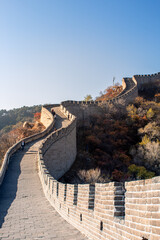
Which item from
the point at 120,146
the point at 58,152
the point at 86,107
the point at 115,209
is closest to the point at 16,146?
the point at 58,152

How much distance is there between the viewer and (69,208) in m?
7.37

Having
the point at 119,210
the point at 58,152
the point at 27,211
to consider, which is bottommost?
the point at 27,211

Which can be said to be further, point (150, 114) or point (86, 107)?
point (150, 114)

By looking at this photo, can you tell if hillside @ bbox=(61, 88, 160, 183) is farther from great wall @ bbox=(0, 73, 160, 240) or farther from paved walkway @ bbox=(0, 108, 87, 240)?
great wall @ bbox=(0, 73, 160, 240)

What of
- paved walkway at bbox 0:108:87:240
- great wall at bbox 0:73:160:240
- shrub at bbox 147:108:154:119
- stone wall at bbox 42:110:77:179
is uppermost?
shrub at bbox 147:108:154:119

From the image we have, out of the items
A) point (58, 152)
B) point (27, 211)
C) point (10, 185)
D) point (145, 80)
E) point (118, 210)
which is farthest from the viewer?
point (145, 80)

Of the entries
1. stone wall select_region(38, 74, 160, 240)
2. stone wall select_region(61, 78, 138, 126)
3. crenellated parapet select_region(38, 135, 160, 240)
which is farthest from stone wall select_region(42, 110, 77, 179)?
crenellated parapet select_region(38, 135, 160, 240)

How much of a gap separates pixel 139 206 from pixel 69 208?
4.09m

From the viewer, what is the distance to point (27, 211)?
9047 mm

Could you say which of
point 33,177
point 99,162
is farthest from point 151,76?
point 33,177

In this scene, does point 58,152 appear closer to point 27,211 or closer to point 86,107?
point 27,211

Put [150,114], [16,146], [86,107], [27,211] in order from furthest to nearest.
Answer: [150,114] < [86,107] < [16,146] < [27,211]

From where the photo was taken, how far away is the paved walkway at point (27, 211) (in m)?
6.23

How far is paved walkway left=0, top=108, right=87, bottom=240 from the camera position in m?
6.23
